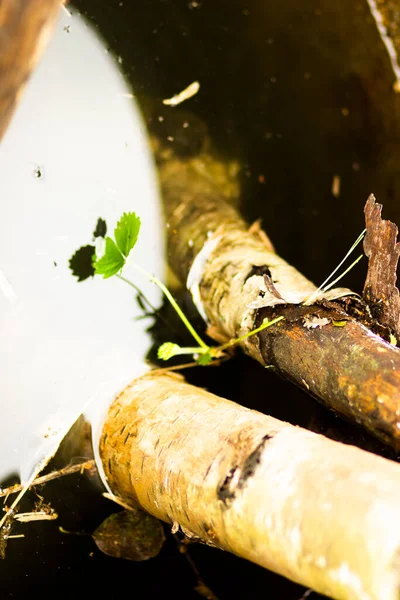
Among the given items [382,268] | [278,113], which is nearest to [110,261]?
[382,268]

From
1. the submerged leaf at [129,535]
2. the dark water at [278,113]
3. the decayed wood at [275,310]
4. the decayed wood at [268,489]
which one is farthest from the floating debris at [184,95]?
the submerged leaf at [129,535]

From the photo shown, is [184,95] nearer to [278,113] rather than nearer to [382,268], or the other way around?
[278,113]

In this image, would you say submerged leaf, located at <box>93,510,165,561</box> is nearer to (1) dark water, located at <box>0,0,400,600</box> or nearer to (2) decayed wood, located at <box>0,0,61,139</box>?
(1) dark water, located at <box>0,0,400,600</box>

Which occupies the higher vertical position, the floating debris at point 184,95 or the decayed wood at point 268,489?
the floating debris at point 184,95

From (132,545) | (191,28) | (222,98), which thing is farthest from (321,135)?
(132,545)

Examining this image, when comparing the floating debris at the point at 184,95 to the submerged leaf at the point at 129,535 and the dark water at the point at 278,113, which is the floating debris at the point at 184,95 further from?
the submerged leaf at the point at 129,535

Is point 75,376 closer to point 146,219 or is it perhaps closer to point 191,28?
point 146,219
